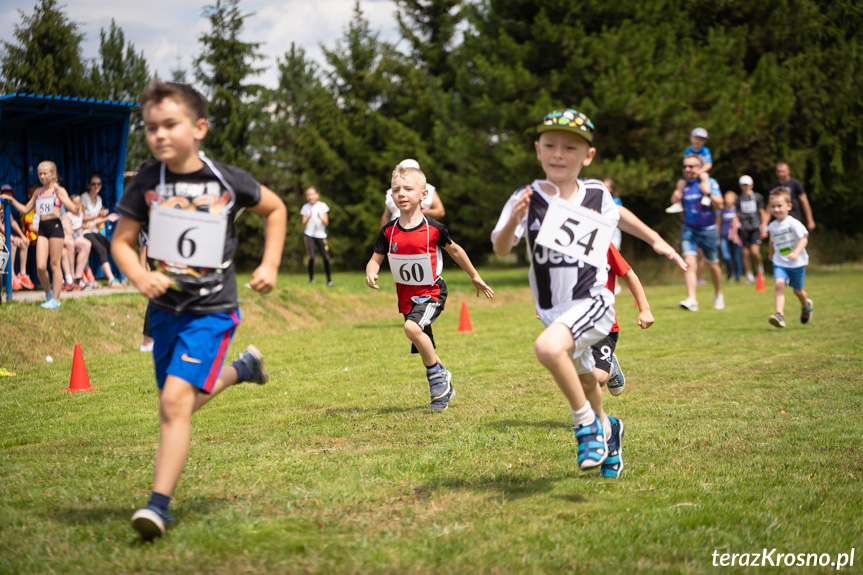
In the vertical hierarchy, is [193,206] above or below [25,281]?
above

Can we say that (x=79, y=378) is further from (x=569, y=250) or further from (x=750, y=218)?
(x=750, y=218)

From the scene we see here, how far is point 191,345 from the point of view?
386cm

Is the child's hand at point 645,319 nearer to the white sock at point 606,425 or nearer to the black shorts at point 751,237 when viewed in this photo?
the white sock at point 606,425

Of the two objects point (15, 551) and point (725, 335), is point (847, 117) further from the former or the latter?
point (15, 551)

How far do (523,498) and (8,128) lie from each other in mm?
14984

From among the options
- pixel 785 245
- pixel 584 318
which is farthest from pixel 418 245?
pixel 785 245

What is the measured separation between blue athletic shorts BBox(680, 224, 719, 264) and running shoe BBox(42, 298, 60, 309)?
399 inches

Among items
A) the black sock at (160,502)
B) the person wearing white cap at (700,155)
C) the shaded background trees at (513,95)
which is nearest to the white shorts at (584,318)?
the black sock at (160,502)

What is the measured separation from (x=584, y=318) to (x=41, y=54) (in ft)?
90.7

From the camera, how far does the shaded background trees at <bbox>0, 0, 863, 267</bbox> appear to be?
23.2 m

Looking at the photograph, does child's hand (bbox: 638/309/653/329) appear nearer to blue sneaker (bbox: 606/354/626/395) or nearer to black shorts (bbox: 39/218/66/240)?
blue sneaker (bbox: 606/354/626/395)

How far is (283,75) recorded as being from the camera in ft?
126

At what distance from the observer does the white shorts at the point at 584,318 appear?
436cm

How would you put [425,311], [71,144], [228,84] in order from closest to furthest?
[425,311] → [71,144] → [228,84]
